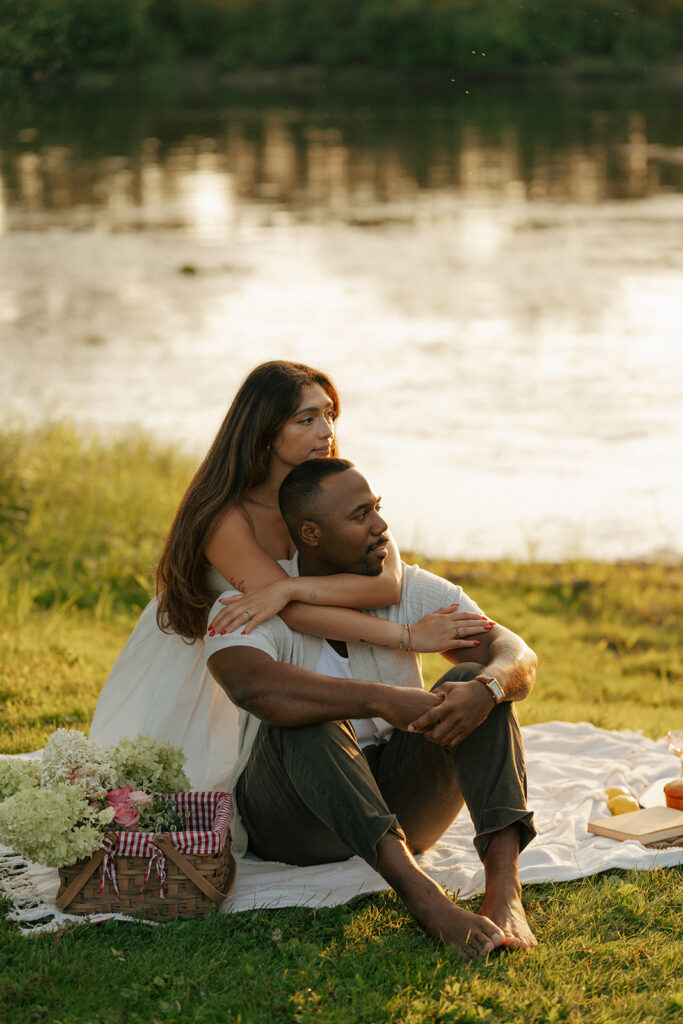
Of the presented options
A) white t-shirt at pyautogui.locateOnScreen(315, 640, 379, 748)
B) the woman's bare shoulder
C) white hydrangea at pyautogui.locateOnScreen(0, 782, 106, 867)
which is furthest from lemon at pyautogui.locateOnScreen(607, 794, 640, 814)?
white hydrangea at pyautogui.locateOnScreen(0, 782, 106, 867)

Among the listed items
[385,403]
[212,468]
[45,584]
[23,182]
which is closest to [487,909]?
[212,468]

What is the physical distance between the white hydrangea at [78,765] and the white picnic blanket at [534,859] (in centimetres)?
33

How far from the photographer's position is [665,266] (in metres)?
18.6

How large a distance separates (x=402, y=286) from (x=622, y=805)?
15900 millimetres

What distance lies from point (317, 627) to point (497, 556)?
5484 millimetres

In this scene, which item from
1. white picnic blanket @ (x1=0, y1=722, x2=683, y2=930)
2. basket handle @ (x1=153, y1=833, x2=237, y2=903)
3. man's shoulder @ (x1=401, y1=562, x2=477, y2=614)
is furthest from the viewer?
man's shoulder @ (x1=401, y1=562, x2=477, y2=614)

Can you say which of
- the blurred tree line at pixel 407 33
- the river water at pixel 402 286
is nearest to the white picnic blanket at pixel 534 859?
the river water at pixel 402 286

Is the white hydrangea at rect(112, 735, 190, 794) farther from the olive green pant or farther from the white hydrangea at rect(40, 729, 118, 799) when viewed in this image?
the olive green pant

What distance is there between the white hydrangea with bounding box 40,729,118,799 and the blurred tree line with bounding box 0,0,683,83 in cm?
770

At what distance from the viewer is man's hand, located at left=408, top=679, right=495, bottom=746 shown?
2811mm

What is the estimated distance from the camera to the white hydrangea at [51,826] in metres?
2.70

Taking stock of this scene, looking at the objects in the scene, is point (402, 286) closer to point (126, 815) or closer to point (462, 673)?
point (462, 673)

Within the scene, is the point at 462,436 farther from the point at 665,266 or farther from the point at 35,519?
the point at 665,266

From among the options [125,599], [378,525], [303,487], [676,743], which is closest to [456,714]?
[378,525]
